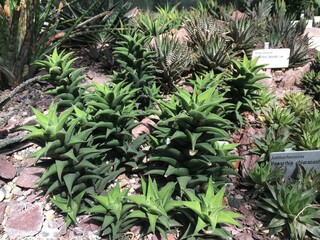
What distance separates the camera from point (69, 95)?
241 centimetres

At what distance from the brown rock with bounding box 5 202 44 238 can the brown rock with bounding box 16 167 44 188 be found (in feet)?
0.45

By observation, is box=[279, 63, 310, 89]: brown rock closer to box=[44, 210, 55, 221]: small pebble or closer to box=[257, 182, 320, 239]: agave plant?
box=[257, 182, 320, 239]: agave plant

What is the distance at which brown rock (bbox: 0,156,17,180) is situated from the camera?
2219 mm

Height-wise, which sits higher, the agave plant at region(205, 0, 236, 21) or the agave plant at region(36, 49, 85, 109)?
the agave plant at region(205, 0, 236, 21)

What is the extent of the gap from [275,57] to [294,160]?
5.34ft

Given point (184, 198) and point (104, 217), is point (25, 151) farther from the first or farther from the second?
point (184, 198)

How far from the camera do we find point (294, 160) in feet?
7.47

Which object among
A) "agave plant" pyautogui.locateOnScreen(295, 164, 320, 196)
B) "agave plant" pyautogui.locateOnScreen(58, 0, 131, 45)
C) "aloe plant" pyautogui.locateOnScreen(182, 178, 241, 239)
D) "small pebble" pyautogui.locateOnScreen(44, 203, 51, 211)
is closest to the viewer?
"aloe plant" pyautogui.locateOnScreen(182, 178, 241, 239)

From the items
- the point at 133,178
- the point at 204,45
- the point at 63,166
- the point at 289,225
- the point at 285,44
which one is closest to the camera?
the point at 63,166

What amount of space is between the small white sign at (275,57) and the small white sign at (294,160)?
4.94 feet

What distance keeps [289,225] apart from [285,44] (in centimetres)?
250

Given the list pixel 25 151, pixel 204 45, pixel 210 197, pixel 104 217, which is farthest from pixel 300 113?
pixel 25 151

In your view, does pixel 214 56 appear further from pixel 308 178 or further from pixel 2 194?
pixel 2 194

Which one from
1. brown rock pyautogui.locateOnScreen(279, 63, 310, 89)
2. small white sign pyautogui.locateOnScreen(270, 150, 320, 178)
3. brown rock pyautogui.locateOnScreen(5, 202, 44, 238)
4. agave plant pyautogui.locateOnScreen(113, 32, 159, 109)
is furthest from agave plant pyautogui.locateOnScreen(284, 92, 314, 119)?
brown rock pyautogui.locateOnScreen(5, 202, 44, 238)
